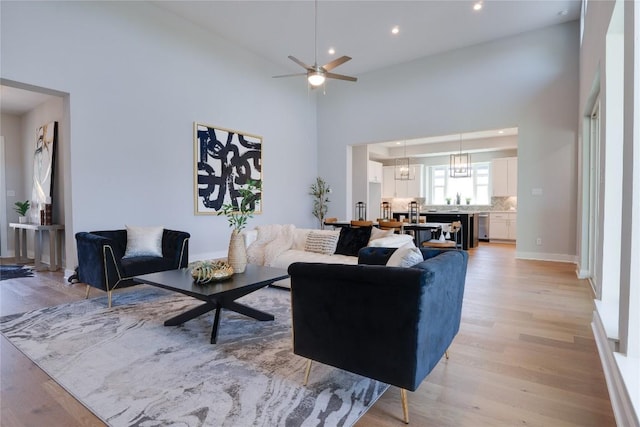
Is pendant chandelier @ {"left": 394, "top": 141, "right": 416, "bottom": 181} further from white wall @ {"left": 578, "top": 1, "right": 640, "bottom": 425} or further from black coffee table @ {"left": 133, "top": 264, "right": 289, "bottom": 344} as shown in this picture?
black coffee table @ {"left": 133, "top": 264, "right": 289, "bottom": 344}

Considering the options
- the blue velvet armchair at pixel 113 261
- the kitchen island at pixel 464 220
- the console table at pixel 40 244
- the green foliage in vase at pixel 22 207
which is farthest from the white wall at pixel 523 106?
the green foliage in vase at pixel 22 207

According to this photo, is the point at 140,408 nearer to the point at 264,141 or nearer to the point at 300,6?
the point at 300,6

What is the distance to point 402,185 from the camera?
37.0 feet

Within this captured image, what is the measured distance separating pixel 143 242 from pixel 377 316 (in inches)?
138

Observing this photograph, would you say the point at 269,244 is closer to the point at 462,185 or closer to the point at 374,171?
the point at 374,171

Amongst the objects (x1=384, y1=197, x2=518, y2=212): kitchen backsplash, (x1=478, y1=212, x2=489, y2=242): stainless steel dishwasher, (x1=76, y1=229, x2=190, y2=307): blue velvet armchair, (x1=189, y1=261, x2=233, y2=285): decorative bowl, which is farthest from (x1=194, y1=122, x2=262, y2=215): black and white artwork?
(x1=478, y1=212, x2=489, y2=242): stainless steel dishwasher

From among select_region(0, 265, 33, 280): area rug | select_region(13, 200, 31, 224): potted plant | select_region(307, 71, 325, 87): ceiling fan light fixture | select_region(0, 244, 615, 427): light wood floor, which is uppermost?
select_region(307, 71, 325, 87): ceiling fan light fixture

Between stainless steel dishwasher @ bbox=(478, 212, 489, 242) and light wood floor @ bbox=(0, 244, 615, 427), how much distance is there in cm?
620

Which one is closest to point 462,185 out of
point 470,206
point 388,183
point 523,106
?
point 470,206

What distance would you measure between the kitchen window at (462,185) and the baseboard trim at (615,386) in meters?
8.56

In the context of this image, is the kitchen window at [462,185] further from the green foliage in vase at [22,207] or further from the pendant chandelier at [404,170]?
the green foliage in vase at [22,207]

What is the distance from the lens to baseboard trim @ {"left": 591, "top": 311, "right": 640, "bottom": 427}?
1486mm

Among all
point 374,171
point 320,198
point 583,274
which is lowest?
point 583,274

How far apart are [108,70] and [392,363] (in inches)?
208
